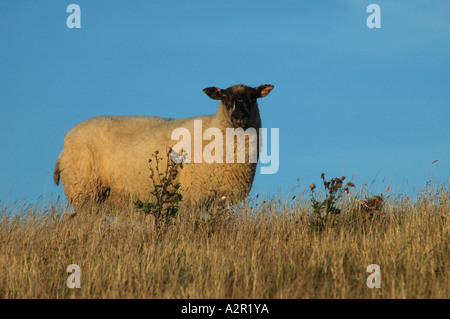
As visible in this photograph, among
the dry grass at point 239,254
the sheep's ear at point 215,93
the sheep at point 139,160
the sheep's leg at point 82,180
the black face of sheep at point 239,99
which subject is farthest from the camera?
the sheep's leg at point 82,180

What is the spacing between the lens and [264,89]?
30.3 feet

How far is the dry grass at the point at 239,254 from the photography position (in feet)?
17.2

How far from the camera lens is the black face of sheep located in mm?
8727

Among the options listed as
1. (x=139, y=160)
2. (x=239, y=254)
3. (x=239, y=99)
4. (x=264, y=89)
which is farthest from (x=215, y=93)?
(x=239, y=254)

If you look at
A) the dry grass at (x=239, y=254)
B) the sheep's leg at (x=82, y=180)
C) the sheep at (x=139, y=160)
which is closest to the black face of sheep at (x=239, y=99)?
the sheep at (x=139, y=160)

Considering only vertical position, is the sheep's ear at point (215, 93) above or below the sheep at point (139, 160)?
above

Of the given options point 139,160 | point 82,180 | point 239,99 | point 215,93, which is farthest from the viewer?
point 82,180

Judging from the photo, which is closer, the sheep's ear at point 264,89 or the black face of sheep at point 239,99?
the black face of sheep at point 239,99

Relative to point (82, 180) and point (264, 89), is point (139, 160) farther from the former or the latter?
point (264, 89)

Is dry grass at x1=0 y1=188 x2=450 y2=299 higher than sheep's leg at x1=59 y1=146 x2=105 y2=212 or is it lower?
lower

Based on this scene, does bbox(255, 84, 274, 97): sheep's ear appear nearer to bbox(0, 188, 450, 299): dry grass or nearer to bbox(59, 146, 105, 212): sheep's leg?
bbox(0, 188, 450, 299): dry grass

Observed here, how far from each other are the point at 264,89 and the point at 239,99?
Answer: 69 cm

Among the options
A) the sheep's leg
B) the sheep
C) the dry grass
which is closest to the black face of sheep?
the sheep

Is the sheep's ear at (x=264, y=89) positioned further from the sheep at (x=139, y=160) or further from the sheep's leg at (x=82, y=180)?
the sheep's leg at (x=82, y=180)
